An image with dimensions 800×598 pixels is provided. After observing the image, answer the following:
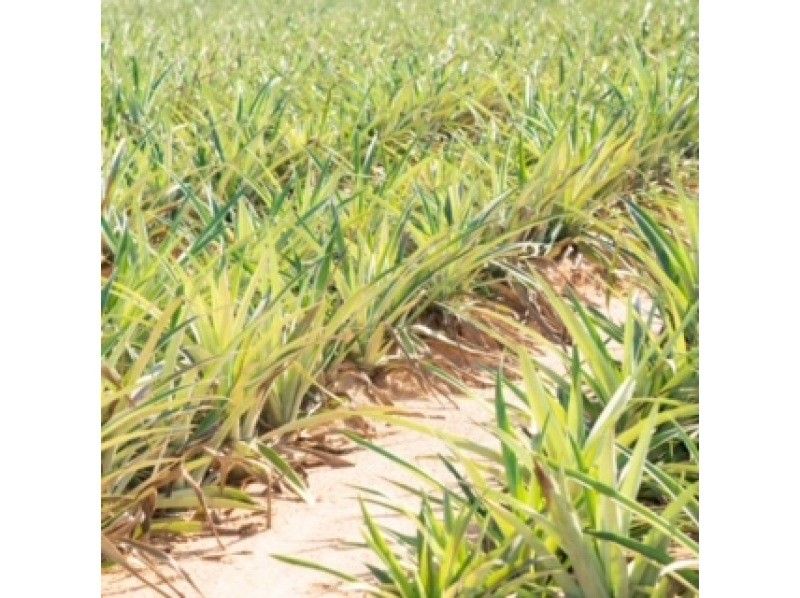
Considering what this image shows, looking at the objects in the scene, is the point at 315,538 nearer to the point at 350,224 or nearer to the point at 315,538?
the point at 315,538

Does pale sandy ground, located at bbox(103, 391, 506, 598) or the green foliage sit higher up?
the green foliage

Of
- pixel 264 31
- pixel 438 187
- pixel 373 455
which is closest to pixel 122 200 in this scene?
pixel 438 187

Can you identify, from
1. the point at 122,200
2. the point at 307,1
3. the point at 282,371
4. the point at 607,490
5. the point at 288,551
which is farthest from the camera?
the point at 307,1

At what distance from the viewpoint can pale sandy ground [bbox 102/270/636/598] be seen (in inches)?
46.7

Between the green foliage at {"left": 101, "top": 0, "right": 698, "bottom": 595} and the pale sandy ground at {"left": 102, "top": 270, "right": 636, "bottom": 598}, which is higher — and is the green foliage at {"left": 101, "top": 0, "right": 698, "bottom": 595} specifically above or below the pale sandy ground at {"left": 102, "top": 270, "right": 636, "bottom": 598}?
above

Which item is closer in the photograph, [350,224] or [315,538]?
[315,538]

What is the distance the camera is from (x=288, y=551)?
4.08 feet

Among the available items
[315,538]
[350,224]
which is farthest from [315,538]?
[350,224]

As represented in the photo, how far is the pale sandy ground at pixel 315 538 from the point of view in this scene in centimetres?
119

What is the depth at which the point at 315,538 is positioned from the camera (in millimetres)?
1270

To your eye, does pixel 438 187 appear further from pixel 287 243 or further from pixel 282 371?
pixel 282 371

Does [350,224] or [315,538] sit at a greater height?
[350,224]
